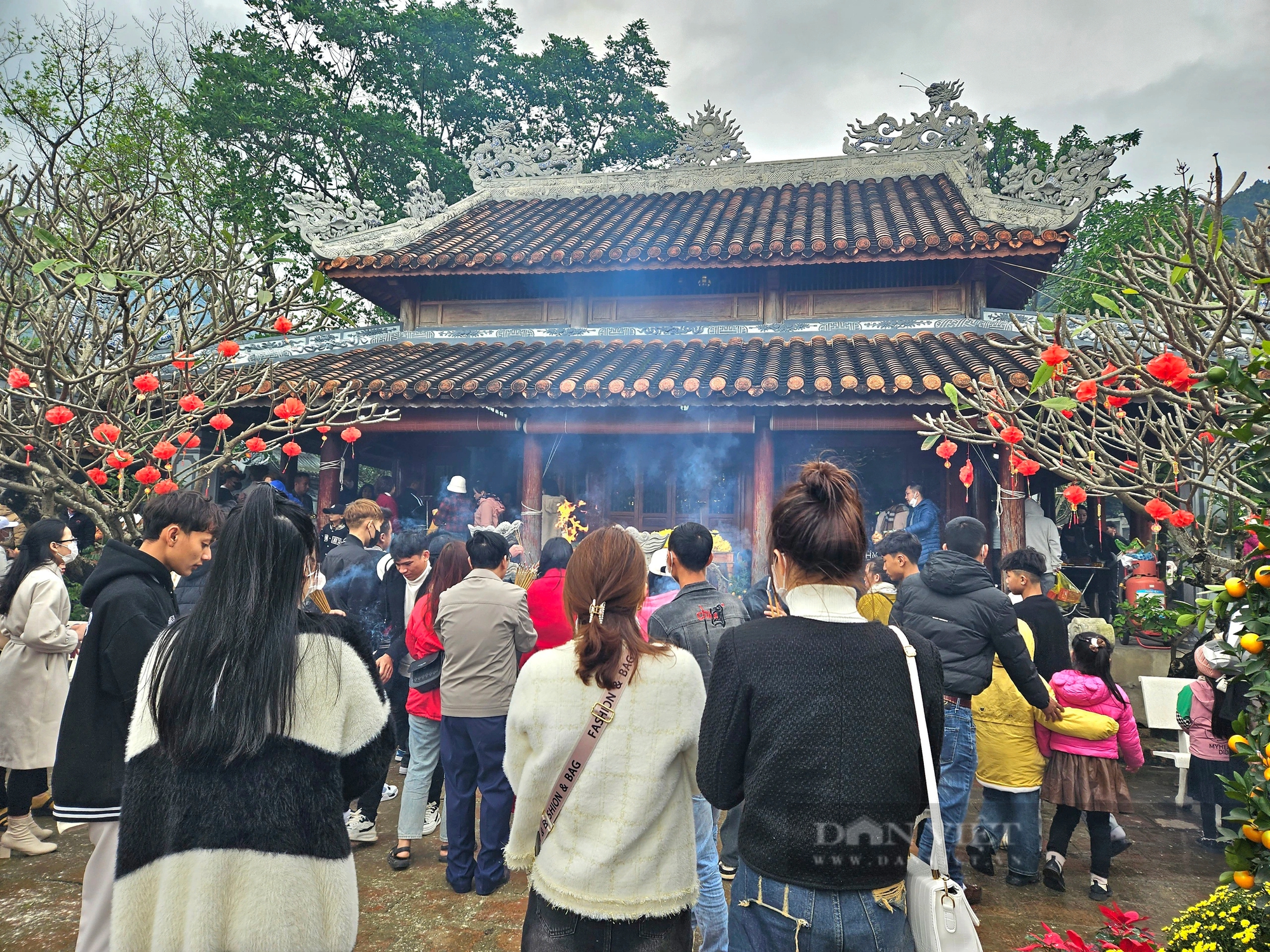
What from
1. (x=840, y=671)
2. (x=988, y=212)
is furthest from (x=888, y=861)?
(x=988, y=212)

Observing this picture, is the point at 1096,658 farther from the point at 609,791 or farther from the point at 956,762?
the point at 609,791

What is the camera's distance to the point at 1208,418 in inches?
155

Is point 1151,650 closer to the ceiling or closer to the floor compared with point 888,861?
closer to the floor

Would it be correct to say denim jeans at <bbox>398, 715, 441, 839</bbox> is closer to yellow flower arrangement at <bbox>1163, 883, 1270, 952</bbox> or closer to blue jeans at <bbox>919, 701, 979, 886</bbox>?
blue jeans at <bbox>919, 701, 979, 886</bbox>

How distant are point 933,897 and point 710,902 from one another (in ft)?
5.07

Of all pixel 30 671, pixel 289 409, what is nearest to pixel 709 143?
pixel 289 409

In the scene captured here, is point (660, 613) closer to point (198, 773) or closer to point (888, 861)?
point (888, 861)

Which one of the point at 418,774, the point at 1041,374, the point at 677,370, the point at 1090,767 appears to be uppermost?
the point at 677,370

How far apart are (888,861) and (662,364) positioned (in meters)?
7.33

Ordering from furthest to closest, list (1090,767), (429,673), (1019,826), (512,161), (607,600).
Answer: (512,161), (429,673), (1019,826), (1090,767), (607,600)

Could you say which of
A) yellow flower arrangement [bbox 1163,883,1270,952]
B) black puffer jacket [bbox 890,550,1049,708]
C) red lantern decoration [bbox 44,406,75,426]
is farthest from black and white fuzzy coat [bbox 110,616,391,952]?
red lantern decoration [bbox 44,406,75,426]

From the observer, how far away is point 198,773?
5.70 ft

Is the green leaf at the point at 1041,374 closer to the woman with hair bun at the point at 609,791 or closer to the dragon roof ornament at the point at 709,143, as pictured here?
the woman with hair bun at the point at 609,791

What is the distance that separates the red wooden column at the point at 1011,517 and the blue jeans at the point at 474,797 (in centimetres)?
576
